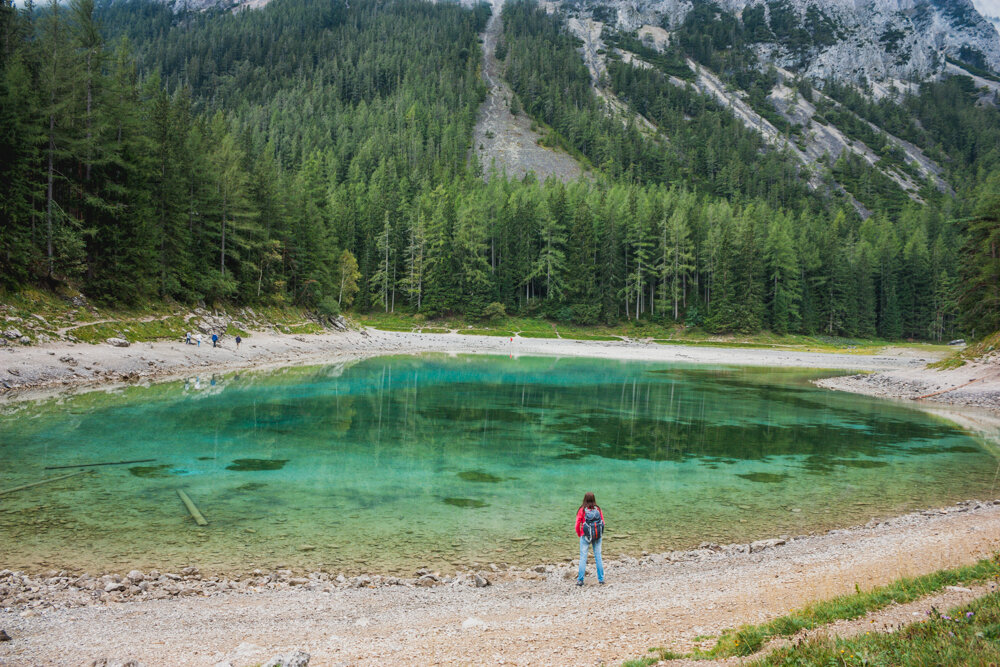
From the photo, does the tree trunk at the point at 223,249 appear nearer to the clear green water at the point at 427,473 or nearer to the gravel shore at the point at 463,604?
the clear green water at the point at 427,473

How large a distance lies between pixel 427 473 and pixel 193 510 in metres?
7.30

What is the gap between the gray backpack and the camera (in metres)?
10.3

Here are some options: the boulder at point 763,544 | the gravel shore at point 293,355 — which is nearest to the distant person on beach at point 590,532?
the boulder at point 763,544

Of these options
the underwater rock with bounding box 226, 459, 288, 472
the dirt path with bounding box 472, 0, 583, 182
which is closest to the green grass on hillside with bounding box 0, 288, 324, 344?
the underwater rock with bounding box 226, 459, 288, 472

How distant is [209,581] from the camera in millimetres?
9727

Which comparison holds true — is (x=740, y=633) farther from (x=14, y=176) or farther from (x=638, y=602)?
(x=14, y=176)

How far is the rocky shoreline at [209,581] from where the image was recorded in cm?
871

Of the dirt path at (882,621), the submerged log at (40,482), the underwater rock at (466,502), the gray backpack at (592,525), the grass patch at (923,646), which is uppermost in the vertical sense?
the grass patch at (923,646)

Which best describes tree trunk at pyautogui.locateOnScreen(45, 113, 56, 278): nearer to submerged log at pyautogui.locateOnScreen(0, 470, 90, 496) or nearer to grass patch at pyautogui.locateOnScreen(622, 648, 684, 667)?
submerged log at pyautogui.locateOnScreen(0, 470, 90, 496)

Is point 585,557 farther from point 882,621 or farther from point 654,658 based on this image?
point 882,621

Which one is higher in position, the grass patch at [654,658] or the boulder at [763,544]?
the grass patch at [654,658]

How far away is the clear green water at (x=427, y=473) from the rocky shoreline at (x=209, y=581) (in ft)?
1.76

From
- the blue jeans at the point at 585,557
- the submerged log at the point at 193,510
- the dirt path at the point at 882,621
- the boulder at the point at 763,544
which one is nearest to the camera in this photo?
the dirt path at the point at 882,621

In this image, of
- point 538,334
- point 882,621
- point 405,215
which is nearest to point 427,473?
point 882,621
